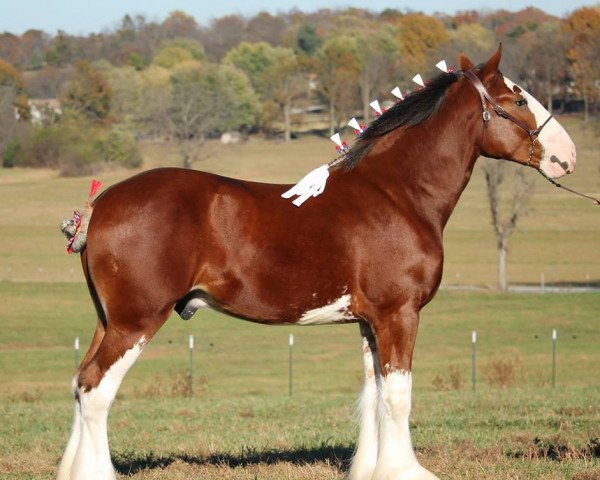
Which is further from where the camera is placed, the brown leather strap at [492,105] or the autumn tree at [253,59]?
the autumn tree at [253,59]

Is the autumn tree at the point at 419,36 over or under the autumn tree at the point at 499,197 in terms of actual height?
over

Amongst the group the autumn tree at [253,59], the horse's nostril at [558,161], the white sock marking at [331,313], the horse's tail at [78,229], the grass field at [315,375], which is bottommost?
the grass field at [315,375]

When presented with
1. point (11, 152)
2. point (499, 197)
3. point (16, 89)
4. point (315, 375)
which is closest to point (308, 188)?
point (315, 375)

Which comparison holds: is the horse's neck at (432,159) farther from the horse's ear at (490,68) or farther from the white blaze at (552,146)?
the white blaze at (552,146)

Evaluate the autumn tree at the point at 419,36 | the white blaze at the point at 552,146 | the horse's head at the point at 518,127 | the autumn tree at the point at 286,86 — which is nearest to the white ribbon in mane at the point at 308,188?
the horse's head at the point at 518,127

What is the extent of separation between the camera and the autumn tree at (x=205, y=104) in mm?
102500

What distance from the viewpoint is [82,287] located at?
49.7 metres

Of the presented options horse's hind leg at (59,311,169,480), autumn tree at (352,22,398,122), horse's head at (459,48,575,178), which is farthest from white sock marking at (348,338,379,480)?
autumn tree at (352,22,398,122)

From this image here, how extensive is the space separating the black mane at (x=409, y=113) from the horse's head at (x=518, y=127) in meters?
0.22

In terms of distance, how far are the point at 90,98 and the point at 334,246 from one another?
120 m

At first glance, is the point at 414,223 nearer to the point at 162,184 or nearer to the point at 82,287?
the point at 162,184

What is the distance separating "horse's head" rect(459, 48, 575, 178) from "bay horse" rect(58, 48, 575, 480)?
0.03ft

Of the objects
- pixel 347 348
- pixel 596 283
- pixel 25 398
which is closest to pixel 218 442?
pixel 25 398

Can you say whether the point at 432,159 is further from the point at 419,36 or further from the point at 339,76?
the point at 419,36
